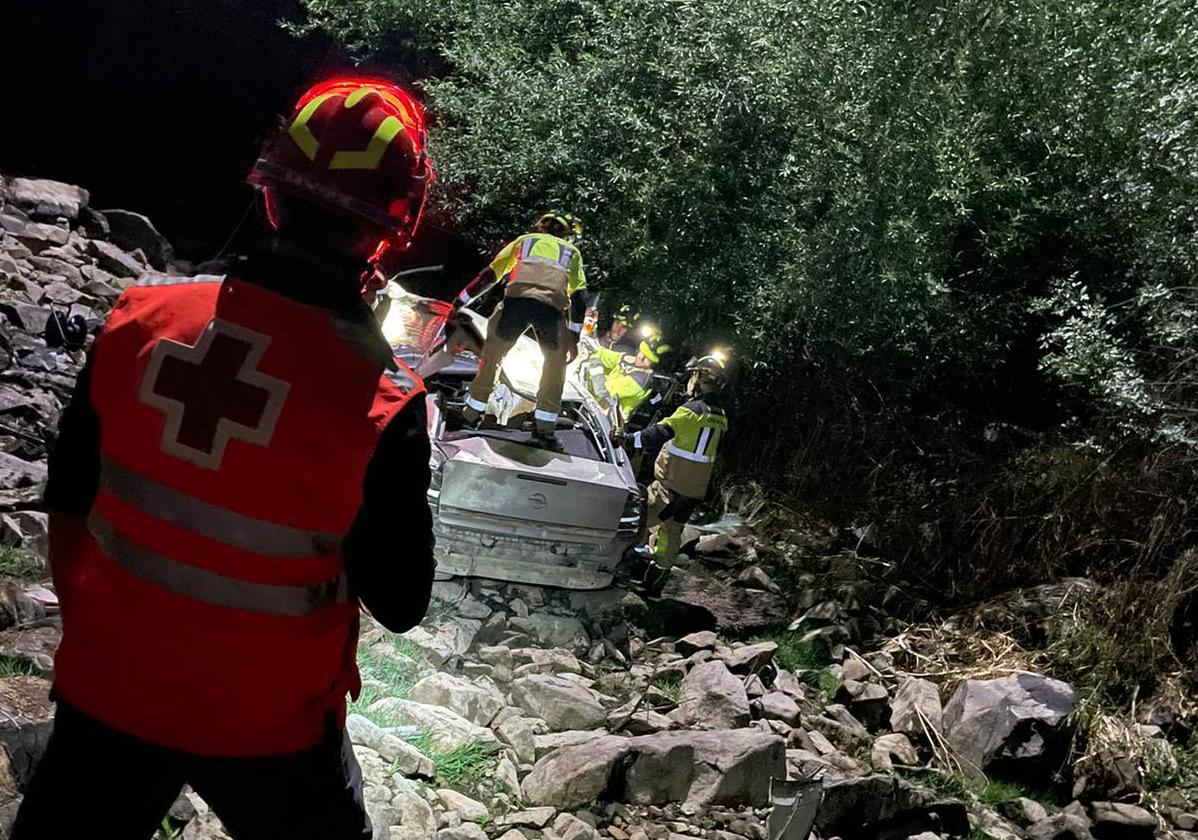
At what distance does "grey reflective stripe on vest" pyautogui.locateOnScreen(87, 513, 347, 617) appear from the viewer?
1.58m

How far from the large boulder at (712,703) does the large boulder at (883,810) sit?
2.67ft

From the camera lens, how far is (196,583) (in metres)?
1.58

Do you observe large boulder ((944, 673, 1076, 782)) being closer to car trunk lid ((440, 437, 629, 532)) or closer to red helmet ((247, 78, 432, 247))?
car trunk lid ((440, 437, 629, 532))

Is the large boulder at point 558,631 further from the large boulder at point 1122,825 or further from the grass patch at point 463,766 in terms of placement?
the large boulder at point 1122,825

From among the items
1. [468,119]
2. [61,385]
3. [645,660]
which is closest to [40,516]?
[61,385]

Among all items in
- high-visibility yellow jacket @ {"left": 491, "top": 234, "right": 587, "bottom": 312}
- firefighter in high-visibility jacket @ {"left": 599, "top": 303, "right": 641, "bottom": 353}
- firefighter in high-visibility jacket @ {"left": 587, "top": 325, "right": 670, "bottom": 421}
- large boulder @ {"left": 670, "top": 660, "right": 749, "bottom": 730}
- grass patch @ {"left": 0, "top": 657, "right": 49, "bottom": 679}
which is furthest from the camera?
firefighter in high-visibility jacket @ {"left": 599, "top": 303, "right": 641, "bottom": 353}

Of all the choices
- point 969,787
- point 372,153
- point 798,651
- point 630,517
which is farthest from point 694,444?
point 372,153

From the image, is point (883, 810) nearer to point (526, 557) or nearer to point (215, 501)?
point (526, 557)

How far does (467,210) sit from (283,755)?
44.8 ft

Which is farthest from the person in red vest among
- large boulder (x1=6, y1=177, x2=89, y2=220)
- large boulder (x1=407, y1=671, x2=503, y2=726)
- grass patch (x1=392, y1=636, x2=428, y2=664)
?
large boulder (x1=6, y1=177, x2=89, y2=220)

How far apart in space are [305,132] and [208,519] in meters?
0.69

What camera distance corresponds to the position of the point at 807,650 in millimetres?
7859

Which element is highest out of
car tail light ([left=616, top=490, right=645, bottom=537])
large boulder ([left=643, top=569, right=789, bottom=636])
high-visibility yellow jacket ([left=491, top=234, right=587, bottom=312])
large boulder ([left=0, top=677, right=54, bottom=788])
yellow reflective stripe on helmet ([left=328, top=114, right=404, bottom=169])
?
yellow reflective stripe on helmet ([left=328, top=114, right=404, bottom=169])

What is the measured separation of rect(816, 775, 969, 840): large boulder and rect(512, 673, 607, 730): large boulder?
1.28 metres
